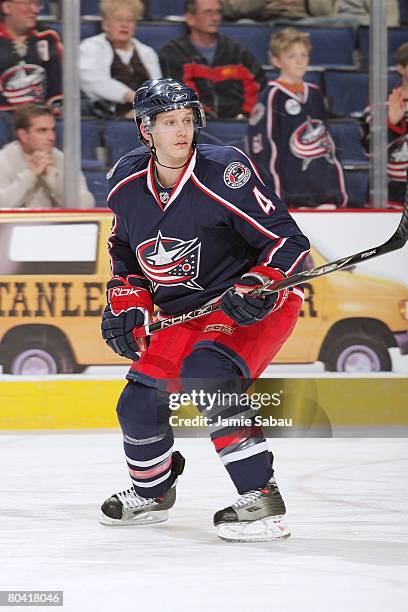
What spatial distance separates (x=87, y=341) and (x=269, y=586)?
7.26 feet

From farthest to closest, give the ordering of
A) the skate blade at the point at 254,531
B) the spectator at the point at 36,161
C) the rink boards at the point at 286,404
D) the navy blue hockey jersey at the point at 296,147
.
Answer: the navy blue hockey jersey at the point at 296,147 → the spectator at the point at 36,161 → the rink boards at the point at 286,404 → the skate blade at the point at 254,531

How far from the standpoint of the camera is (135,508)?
2.54 meters

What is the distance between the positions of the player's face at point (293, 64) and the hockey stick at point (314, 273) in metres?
1.92

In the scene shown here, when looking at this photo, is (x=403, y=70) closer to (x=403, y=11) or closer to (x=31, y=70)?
(x=403, y=11)

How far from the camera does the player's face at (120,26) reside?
4199 mm

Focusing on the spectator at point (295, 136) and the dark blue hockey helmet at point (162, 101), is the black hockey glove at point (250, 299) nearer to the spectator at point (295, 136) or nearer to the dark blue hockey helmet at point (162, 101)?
the dark blue hockey helmet at point (162, 101)

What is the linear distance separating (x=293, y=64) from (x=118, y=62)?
0.65 meters

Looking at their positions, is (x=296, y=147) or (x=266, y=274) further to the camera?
(x=296, y=147)

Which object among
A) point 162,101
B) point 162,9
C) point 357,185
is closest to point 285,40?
point 162,9

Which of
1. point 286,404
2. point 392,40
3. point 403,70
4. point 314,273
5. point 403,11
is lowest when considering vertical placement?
point 286,404

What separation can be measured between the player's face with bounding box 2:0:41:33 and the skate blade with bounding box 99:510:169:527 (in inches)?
86.0

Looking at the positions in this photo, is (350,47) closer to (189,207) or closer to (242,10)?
(242,10)

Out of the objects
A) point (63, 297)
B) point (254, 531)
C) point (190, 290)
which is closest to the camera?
point (254, 531)

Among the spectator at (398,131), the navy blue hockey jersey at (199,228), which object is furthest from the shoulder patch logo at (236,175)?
the spectator at (398,131)
